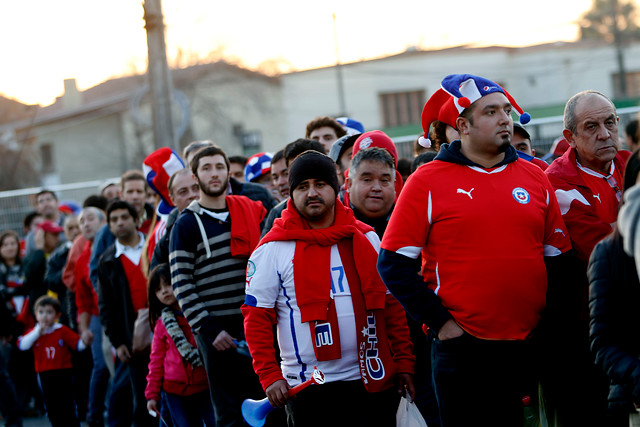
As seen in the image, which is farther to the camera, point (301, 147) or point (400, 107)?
point (400, 107)

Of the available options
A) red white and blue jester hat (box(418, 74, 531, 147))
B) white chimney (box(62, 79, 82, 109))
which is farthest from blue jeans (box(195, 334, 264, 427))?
white chimney (box(62, 79, 82, 109))

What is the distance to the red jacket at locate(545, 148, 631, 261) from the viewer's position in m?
4.53

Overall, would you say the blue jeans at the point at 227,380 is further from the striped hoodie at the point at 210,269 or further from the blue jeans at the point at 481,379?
the blue jeans at the point at 481,379

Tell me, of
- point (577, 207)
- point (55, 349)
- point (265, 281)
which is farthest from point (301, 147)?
point (55, 349)

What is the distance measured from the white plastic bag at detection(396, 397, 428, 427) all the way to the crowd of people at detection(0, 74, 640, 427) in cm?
11

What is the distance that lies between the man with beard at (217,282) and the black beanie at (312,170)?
136 centimetres

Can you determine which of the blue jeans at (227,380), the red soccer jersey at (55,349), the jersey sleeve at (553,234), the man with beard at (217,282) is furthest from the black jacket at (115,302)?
the jersey sleeve at (553,234)

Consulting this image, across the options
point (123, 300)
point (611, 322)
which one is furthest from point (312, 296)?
point (123, 300)

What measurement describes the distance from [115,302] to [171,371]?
1622mm

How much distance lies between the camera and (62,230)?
38.9 feet

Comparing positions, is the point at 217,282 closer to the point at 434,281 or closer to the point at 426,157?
the point at 426,157

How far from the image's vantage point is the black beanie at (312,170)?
4762 millimetres

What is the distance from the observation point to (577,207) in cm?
462

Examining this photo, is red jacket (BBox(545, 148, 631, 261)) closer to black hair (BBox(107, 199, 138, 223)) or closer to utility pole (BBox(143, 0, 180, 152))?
black hair (BBox(107, 199, 138, 223))
